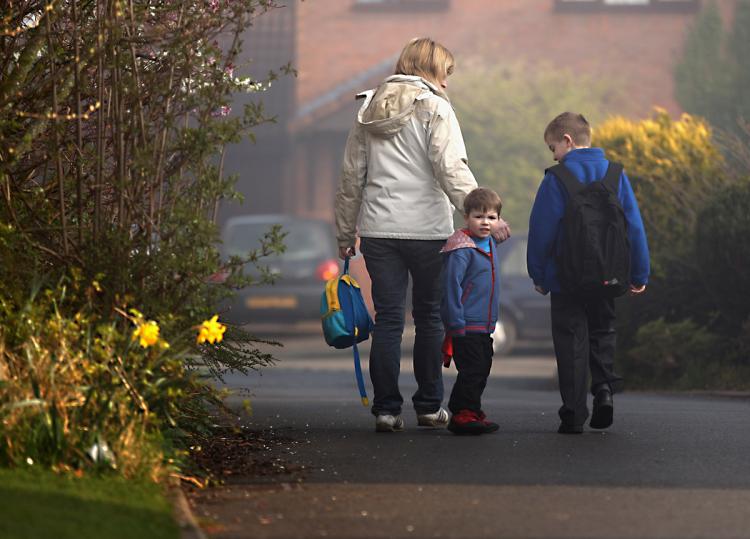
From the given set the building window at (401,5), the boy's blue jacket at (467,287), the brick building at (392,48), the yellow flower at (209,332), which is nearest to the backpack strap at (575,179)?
the boy's blue jacket at (467,287)

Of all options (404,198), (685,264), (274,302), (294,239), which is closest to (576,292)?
(404,198)

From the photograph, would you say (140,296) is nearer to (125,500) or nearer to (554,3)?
(125,500)

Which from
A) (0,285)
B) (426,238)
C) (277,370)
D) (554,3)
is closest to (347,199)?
(426,238)

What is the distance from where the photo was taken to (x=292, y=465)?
23.1 ft

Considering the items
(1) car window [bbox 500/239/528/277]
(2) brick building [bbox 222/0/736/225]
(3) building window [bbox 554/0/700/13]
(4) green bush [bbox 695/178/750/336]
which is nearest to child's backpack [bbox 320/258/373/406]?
(4) green bush [bbox 695/178/750/336]

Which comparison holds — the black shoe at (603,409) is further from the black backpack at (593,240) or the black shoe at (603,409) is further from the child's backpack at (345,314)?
the child's backpack at (345,314)

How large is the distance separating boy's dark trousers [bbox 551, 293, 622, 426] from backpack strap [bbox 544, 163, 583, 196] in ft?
1.78

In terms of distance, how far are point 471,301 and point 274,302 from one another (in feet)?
49.4

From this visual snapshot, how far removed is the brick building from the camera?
38656mm

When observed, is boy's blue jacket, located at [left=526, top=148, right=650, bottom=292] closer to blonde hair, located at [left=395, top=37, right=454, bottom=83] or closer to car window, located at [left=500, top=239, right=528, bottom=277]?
blonde hair, located at [left=395, top=37, right=454, bottom=83]

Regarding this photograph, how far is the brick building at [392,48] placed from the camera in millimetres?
38656

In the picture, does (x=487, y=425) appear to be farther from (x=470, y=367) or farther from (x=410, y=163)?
(x=410, y=163)

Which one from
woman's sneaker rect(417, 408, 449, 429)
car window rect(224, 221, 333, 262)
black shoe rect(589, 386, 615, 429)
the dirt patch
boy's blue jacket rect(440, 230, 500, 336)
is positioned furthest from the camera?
car window rect(224, 221, 333, 262)

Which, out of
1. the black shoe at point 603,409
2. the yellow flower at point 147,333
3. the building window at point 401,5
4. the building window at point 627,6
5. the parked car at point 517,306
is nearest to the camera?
the yellow flower at point 147,333
